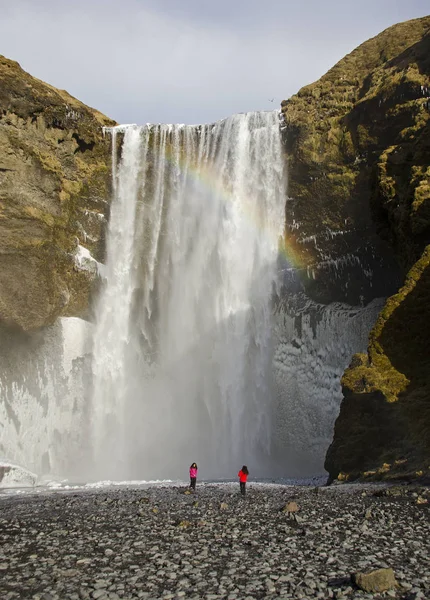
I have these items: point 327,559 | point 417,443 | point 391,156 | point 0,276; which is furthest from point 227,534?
point 0,276

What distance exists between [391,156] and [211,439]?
2227 cm

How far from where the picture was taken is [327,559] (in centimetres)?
880

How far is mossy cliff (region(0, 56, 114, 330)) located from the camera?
3666cm

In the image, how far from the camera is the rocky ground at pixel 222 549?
25.0ft

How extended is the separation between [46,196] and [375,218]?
888 inches

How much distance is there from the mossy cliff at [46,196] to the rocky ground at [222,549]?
23319 millimetres

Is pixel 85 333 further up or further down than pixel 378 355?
further up

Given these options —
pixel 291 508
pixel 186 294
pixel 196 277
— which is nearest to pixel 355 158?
pixel 196 277

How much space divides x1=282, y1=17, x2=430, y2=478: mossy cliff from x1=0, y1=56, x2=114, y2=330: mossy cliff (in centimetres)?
1520

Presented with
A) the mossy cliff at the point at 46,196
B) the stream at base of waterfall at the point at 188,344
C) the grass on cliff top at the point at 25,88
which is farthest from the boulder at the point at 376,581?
the grass on cliff top at the point at 25,88

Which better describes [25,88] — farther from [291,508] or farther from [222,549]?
[222,549]

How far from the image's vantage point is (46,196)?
38688 mm

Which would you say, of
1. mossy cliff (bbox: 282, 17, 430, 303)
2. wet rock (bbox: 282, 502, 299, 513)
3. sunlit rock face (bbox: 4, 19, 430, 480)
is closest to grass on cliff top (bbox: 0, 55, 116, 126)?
sunlit rock face (bbox: 4, 19, 430, 480)

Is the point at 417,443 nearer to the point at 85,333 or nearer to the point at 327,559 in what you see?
the point at 327,559
